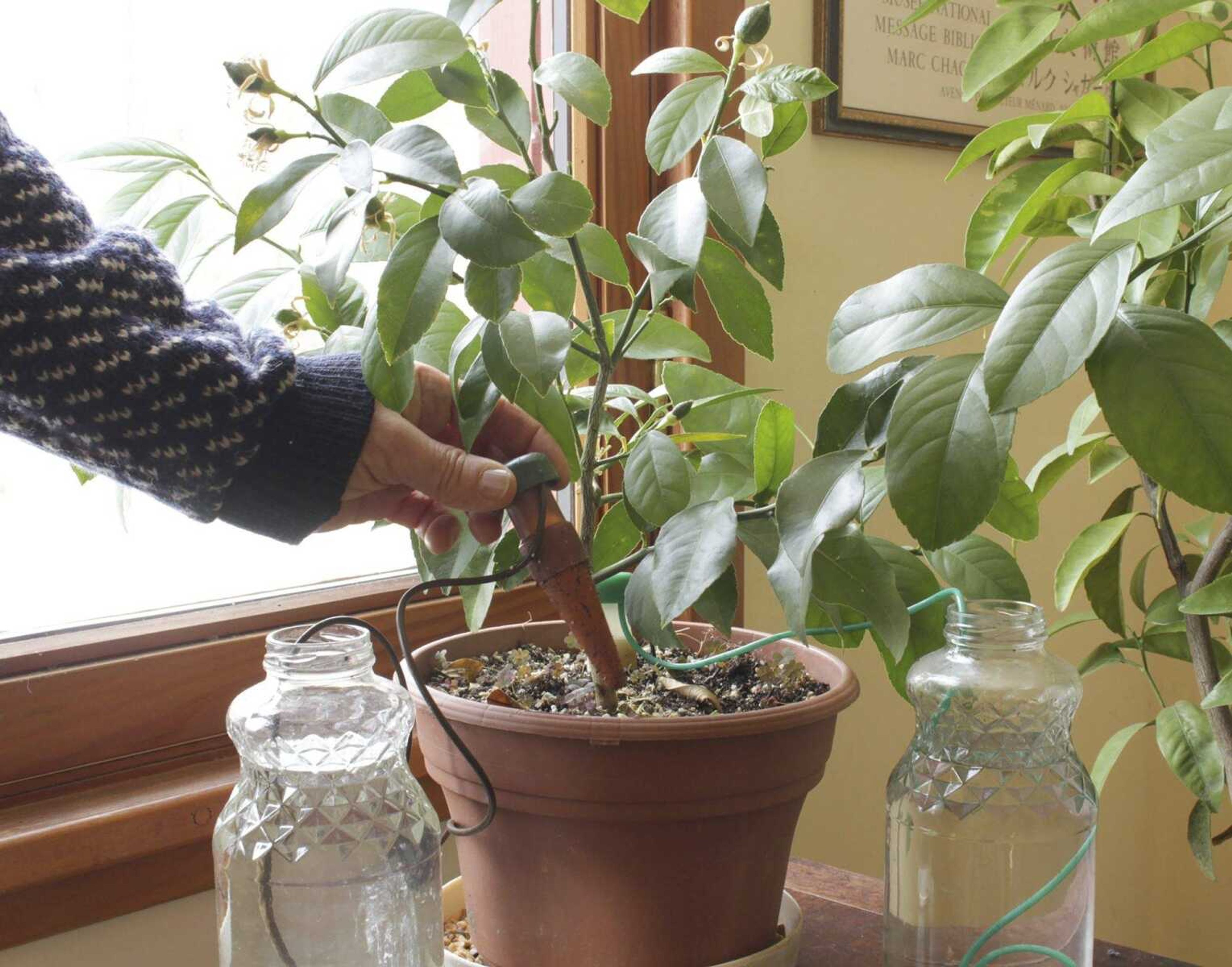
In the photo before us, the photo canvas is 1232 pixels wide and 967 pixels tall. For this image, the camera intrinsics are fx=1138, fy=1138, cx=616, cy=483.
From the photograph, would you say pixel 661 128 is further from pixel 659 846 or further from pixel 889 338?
pixel 659 846

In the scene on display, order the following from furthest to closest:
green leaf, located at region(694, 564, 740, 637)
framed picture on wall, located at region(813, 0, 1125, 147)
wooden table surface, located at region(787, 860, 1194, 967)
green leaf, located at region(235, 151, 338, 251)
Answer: framed picture on wall, located at region(813, 0, 1125, 147)
wooden table surface, located at region(787, 860, 1194, 967)
green leaf, located at region(694, 564, 740, 637)
green leaf, located at region(235, 151, 338, 251)

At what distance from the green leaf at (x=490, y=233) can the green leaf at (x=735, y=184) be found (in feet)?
0.43

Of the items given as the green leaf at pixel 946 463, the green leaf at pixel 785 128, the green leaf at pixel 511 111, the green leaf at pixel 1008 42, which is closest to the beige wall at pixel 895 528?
the green leaf at pixel 1008 42

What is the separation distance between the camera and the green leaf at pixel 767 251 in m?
0.69

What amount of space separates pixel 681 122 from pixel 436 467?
0.87ft

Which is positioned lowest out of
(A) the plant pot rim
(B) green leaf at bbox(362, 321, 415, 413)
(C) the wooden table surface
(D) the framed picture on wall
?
(C) the wooden table surface

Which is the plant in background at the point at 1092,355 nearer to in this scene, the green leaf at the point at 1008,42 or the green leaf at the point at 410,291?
the green leaf at the point at 1008,42

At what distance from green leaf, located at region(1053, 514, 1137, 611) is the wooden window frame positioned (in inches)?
22.5

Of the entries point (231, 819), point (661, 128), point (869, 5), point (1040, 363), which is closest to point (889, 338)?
point (1040, 363)

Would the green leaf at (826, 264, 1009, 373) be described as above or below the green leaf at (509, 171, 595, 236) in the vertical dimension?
below

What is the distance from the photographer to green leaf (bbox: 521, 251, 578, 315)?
0.69m

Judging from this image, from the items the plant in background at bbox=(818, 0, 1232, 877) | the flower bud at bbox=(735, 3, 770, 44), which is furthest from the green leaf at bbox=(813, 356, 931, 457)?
the flower bud at bbox=(735, 3, 770, 44)

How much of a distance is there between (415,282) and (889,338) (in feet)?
0.80

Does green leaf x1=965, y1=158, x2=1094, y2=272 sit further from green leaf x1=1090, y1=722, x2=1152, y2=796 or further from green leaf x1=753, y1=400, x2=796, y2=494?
green leaf x1=1090, y1=722, x2=1152, y2=796
